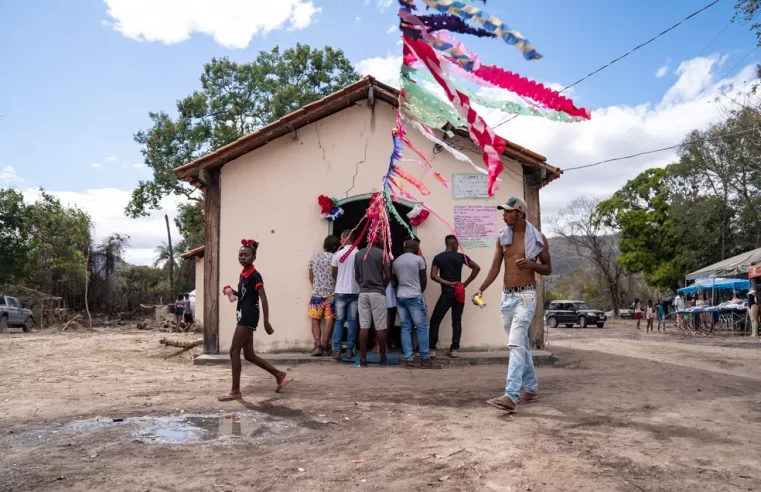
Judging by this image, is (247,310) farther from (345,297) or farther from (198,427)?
(345,297)

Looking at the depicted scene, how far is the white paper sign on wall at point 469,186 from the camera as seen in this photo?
8.89m

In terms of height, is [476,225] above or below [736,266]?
above

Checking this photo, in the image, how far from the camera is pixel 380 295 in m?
7.66

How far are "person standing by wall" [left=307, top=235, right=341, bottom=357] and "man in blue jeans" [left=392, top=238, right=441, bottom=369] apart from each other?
1.15 m

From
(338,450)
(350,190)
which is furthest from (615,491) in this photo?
(350,190)

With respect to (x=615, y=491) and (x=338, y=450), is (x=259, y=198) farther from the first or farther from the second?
(x=615, y=491)

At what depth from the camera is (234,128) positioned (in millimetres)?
25438

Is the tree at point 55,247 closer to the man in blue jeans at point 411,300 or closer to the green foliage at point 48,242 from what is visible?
the green foliage at point 48,242

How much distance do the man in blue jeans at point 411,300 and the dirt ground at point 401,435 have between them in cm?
50

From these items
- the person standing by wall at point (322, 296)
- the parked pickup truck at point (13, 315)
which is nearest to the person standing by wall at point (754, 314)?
the person standing by wall at point (322, 296)

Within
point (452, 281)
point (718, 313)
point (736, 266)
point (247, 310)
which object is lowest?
point (718, 313)

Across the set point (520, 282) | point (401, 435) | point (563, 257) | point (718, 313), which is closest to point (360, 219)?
point (520, 282)

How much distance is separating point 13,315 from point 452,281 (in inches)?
777

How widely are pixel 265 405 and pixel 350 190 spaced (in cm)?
446
